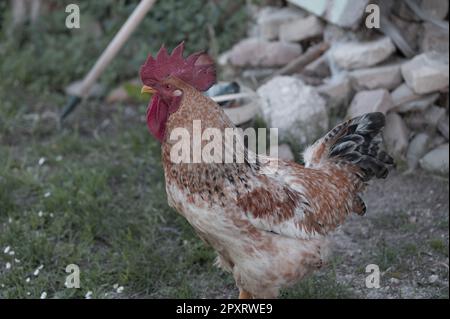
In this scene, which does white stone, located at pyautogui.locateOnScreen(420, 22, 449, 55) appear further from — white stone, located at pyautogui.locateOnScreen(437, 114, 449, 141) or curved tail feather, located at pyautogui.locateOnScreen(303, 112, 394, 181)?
curved tail feather, located at pyautogui.locateOnScreen(303, 112, 394, 181)

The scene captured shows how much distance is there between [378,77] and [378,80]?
22 mm

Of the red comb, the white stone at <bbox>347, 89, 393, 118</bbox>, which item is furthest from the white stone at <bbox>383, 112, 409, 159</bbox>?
the red comb

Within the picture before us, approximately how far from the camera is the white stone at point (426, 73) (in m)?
5.10

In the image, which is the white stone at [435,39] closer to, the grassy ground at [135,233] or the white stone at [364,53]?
the white stone at [364,53]

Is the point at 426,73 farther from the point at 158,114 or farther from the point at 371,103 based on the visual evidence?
the point at 158,114

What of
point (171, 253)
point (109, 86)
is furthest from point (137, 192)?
point (109, 86)

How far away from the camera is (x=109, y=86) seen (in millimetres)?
6398

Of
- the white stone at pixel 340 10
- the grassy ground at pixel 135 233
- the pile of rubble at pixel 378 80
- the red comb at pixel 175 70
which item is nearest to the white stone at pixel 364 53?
the pile of rubble at pixel 378 80

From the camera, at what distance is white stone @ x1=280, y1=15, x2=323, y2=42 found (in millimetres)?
5723

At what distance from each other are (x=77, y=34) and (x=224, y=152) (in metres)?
4.23

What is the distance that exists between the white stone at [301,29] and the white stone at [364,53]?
1.42ft
